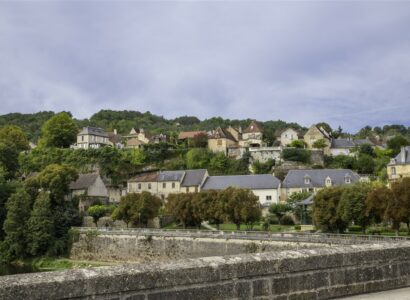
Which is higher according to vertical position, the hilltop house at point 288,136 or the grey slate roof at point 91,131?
the grey slate roof at point 91,131

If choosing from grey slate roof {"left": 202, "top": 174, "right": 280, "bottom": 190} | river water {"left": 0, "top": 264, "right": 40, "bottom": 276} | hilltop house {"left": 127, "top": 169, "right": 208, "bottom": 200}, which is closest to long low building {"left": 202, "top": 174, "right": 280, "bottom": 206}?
grey slate roof {"left": 202, "top": 174, "right": 280, "bottom": 190}

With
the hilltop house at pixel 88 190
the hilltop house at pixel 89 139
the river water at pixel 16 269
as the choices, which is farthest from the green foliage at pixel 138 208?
the hilltop house at pixel 89 139

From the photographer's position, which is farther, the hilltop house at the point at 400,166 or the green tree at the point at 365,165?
the green tree at the point at 365,165

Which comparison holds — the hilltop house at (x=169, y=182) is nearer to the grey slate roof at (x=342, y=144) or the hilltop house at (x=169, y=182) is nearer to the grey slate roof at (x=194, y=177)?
the grey slate roof at (x=194, y=177)

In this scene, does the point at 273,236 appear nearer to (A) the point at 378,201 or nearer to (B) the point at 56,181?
(A) the point at 378,201

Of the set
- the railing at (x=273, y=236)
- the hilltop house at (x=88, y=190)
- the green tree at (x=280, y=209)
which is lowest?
the railing at (x=273, y=236)

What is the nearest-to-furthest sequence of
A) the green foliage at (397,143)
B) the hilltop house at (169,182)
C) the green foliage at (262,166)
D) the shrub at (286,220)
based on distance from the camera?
the shrub at (286,220) → the hilltop house at (169,182) → the green foliage at (262,166) → the green foliage at (397,143)

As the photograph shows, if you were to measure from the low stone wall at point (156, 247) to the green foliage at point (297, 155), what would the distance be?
39964 millimetres

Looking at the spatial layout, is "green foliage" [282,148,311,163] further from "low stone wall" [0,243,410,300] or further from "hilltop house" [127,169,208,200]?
"low stone wall" [0,243,410,300]

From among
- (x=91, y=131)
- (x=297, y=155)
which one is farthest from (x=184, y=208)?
(x=91, y=131)

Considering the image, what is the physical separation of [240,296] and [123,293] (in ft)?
5.30

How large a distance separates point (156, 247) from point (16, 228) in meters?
17.9

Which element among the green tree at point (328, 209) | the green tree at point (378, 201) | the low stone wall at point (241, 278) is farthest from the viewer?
the green tree at point (328, 209)

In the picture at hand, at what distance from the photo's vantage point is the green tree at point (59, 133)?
320ft
